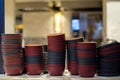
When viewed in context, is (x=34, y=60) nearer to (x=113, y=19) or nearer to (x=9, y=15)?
(x=113, y=19)

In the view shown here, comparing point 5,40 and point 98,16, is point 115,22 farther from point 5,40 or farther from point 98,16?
point 98,16

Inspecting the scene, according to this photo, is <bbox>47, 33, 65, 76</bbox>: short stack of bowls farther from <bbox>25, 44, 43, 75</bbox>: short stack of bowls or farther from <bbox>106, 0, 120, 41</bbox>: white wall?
<bbox>106, 0, 120, 41</bbox>: white wall

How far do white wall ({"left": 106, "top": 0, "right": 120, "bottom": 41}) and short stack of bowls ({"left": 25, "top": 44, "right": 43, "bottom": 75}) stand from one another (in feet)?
4.36

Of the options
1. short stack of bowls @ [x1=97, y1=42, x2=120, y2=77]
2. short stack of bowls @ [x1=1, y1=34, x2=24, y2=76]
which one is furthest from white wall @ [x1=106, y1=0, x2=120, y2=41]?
short stack of bowls @ [x1=1, y1=34, x2=24, y2=76]

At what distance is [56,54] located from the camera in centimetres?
162

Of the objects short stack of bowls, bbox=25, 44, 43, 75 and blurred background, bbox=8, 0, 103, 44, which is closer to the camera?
short stack of bowls, bbox=25, 44, 43, 75

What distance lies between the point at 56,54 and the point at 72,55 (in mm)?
123

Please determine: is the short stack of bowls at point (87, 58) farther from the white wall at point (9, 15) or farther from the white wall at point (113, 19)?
the white wall at point (9, 15)

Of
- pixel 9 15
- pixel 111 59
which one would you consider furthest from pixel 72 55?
pixel 9 15

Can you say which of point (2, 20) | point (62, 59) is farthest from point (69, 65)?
point (2, 20)

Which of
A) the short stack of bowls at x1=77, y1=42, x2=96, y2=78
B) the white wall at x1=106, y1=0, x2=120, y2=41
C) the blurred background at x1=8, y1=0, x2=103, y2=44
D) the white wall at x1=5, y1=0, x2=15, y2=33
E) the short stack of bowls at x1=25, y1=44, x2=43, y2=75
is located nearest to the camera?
the short stack of bowls at x1=77, y1=42, x2=96, y2=78

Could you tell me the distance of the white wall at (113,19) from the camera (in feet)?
8.88

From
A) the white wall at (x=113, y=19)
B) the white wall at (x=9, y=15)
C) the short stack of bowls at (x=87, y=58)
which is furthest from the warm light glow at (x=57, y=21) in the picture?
the short stack of bowls at (x=87, y=58)

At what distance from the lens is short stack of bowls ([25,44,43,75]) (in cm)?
167
